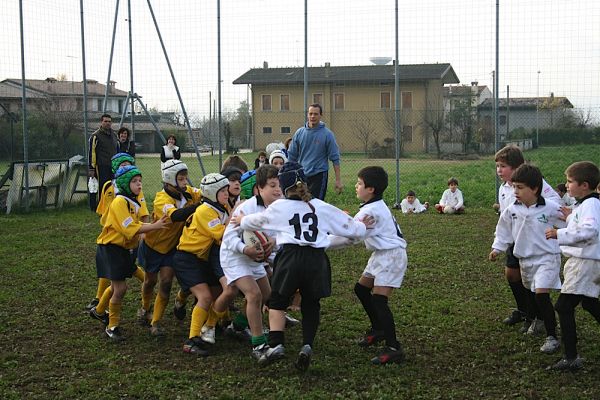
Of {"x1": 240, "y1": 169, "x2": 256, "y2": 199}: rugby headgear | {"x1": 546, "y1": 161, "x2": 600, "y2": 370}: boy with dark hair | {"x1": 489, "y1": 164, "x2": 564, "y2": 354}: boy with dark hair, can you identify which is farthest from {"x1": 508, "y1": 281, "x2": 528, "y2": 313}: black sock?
{"x1": 240, "y1": 169, "x2": 256, "y2": 199}: rugby headgear

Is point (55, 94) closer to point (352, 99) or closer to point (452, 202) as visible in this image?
point (352, 99)

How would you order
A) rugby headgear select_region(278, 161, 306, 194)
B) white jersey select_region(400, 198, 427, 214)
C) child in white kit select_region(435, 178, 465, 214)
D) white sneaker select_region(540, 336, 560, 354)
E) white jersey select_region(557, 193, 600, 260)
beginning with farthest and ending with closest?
white jersey select_region(400, 198, 427, 214) < child in white kit select_region(435, 178, 465, 214) < white sneaker select_region(540, 336, 560, 354) < rugby headgear select_region(278, 161, 306, 194) < white jersey select_region(557, 193, 600, 260)

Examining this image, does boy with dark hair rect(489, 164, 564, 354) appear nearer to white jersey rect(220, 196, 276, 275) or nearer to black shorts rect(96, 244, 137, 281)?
white jersey rect(220, 196, 276, 275)

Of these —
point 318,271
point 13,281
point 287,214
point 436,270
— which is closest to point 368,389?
point 318,271

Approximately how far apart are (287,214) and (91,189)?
33.7ft

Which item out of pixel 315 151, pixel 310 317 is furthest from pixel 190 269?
pixel 315 151

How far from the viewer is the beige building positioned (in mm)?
17250

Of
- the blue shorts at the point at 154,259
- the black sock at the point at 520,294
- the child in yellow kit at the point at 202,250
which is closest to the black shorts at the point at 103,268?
the blue shorts at the point at 154,259

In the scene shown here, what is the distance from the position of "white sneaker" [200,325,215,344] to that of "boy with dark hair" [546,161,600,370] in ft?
9.42

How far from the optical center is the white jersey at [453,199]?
15.9 m

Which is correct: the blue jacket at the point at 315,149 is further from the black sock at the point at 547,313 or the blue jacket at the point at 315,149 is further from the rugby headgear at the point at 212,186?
the black sock at the point at 547,313

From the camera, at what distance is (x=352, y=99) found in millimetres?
19156

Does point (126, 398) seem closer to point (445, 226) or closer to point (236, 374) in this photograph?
point (236, 374)

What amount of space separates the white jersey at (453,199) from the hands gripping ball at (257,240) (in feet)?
34.1
